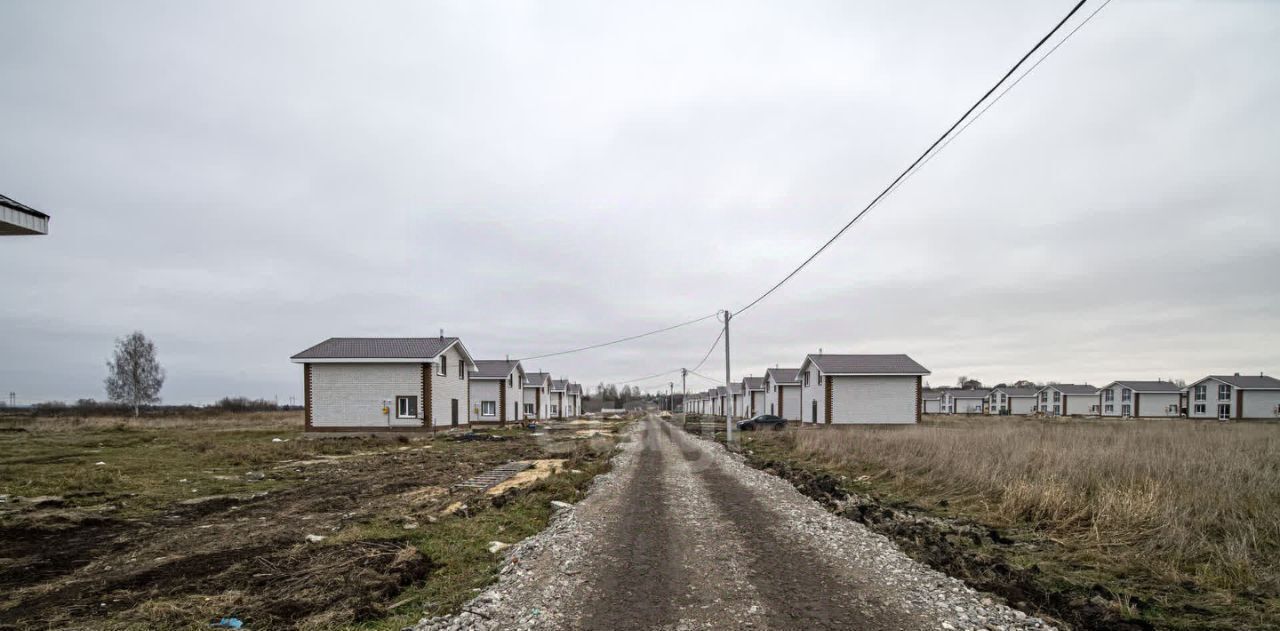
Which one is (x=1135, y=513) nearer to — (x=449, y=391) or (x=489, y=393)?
(x=449, y=391)

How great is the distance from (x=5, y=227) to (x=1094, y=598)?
578 inches

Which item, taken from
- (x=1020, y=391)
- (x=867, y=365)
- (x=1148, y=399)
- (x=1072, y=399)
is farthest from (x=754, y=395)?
(x=1020, y=391)

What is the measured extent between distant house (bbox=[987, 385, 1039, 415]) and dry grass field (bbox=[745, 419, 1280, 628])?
95.0 m

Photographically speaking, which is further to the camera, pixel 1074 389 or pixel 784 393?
pixel 1074 389

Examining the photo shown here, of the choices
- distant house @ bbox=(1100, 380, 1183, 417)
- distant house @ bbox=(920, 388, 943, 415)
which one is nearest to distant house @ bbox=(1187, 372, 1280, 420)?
distant house @ bbox=(1100, 380, 1183, 417)

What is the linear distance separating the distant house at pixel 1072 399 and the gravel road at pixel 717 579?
94.4m

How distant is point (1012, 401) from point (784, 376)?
64393 mm

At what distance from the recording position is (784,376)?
57.1 meters

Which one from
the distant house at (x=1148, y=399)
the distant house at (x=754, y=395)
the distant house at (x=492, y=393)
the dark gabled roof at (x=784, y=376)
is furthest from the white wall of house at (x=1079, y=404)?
the distant house at (x=492, y=393)

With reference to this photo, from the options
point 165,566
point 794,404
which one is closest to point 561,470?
point 165,566

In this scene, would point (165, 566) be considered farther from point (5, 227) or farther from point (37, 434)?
point (37, 434)

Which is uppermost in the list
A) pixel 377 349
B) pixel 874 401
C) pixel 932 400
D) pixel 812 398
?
pixel 377 349

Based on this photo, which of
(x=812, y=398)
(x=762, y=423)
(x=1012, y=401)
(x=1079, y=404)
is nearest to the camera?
(x=762, y=423)

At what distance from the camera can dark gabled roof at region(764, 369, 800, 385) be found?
55594 millimetres
